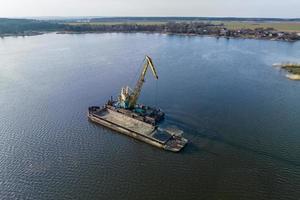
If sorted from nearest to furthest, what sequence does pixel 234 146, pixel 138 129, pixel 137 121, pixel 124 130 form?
1. pixel 234 146
2. pixel 138 129
3. pixel 124 130
4. pixel 137 121

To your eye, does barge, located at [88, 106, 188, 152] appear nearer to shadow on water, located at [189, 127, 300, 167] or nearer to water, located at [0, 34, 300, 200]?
water, located at [0, 34, 300, 200]

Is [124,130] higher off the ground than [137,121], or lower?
lower

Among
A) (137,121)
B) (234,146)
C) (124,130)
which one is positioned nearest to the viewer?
(234,146)

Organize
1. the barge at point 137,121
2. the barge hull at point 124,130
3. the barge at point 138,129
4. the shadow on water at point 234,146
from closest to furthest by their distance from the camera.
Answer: the shadow on water at point 234,146 < the barge at point 138,129 < the barge hull at point 124,130 < the barge at point 137,121

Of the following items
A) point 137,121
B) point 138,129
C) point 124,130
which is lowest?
point 124,130

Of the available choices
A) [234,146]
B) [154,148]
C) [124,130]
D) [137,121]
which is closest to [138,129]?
[124,130]

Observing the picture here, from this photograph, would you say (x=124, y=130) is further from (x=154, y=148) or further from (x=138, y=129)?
(x=154, y=148)

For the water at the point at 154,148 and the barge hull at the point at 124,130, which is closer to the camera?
the water at the point at 154,148

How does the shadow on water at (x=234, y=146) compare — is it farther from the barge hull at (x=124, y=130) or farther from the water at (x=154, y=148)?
the barge hull at (x=124, y=130)

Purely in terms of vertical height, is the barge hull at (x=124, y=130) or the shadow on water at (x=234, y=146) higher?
the barge hull at (x=124, y=130)

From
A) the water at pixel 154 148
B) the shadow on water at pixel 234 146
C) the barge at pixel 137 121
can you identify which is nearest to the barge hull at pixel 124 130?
the barge at pixel 137 121

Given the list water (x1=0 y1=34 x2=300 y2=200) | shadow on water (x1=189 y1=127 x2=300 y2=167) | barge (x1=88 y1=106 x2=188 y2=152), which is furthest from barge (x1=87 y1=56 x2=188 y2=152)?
shadow on water (x1=189 y1=127 x2=300 y2=167)
